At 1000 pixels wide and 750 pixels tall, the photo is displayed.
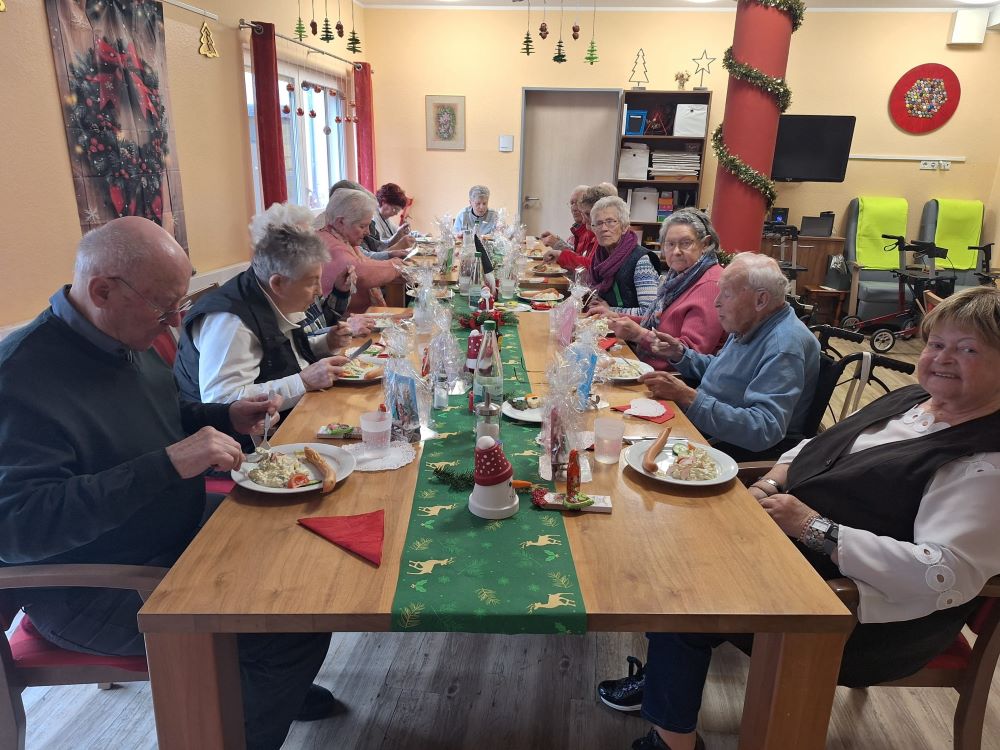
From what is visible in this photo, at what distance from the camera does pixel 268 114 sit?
472 cm

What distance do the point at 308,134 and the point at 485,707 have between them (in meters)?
5.82

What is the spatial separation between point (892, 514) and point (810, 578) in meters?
0.40

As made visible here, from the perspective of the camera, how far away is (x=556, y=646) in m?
2.15

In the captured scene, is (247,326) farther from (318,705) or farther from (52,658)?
(318,705)

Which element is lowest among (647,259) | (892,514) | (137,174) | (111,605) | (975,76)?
(111,605)

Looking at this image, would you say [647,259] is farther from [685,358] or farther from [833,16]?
[833,16]

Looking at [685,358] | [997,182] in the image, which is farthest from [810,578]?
[997,182]

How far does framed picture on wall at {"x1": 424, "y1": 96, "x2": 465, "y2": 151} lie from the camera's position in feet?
24.2

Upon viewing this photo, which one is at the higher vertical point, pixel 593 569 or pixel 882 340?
pixel 593 569

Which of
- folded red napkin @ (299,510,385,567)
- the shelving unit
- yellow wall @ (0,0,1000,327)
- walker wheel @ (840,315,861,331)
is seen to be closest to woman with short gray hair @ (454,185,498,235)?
yellow wall @ (0,0,1000,327)

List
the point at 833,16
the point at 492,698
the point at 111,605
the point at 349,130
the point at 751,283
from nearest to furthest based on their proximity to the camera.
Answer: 1. the point at 111,605
2. the point at 492,698
3. the point at 751,283
4. the point at 833,16
5. the point at 349,130

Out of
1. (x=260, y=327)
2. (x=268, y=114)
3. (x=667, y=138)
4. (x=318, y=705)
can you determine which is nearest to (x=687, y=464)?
(x=318, y=705)

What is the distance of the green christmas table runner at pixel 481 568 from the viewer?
41.9 inches

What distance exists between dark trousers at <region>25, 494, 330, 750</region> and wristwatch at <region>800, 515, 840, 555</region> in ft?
3.71
